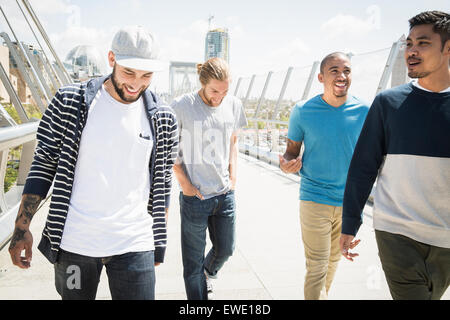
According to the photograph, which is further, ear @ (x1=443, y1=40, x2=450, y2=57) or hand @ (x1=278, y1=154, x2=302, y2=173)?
hand @ (x1=278, y1=154, x2=302, y2=173)

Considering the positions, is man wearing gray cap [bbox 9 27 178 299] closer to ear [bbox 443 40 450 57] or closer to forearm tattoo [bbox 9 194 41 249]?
forearm tattoo [bbox 9 194 41 249]

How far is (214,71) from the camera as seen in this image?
8.79ft

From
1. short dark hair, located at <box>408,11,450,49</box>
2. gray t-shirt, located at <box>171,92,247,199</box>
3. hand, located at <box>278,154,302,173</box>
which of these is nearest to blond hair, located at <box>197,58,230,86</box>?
gray t-shirt, located at <box>171,92,247,199</box>

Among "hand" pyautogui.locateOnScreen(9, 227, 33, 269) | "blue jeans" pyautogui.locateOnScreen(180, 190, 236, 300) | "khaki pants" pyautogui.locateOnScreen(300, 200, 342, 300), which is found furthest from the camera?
"blue jeans" pyautogui.locateOnScreen(180, 190, 236, 300)

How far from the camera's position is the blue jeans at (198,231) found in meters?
2.70

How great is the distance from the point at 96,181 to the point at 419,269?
4.98 ft

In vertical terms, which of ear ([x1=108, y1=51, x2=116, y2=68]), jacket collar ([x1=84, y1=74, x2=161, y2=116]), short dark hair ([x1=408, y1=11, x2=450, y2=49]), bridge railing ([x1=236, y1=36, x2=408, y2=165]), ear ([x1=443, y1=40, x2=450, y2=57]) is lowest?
bridge railing ([x1=236, y1=36, x2=408, y2=165])

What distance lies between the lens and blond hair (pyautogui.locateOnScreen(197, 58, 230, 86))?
8.79 feet

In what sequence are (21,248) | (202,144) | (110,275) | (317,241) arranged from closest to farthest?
(21,248)
(110,275)
(317,241)
(202,144)

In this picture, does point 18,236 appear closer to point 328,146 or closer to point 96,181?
point 96,181

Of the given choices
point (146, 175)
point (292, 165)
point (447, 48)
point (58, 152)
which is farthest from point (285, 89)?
point (58, 152)

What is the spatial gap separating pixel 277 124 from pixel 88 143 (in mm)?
10518
